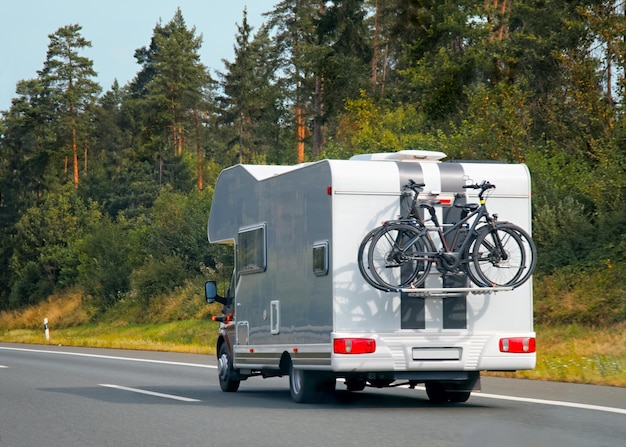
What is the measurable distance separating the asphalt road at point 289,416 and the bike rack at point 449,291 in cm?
128

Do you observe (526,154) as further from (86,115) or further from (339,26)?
(86,115)

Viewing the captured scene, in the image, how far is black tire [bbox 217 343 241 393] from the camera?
16.8 meters

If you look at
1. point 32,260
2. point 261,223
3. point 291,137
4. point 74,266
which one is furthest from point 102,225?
point 261,223

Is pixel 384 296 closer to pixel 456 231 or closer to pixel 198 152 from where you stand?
pixel 456 231

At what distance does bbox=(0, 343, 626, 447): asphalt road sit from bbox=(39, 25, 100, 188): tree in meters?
74.6

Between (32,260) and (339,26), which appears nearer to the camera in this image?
(339,26)

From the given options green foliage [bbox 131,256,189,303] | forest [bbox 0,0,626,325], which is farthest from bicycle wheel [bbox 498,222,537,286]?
green foliage [bbox 131,256,189,303]

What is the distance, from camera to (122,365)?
2508cm

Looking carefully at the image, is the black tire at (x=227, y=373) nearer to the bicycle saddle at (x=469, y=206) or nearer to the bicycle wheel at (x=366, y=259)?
the bicycle wheel at (x=366, y=259)

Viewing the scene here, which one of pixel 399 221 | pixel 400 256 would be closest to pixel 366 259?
pixel 400 256

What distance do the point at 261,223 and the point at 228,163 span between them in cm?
7478

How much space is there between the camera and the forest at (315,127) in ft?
103

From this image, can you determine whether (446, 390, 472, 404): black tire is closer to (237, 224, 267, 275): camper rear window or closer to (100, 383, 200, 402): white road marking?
(237, 224, 267, 275): camper rear window

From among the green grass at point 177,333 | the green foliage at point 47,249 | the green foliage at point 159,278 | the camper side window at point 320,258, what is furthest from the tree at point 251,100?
the camper side window at point 320,258
